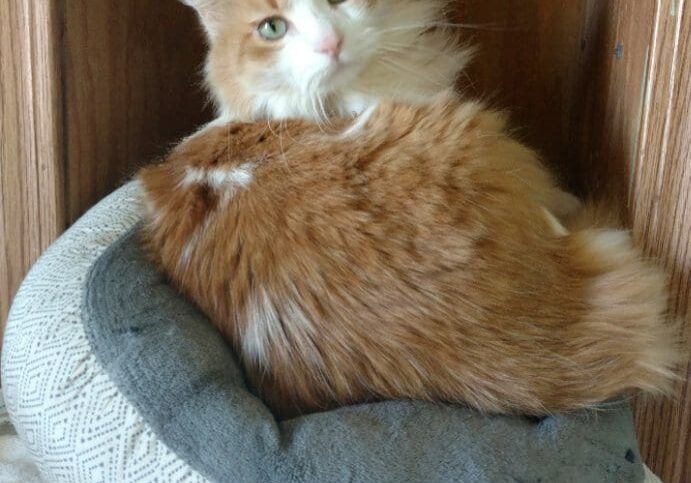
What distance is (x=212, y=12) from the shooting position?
1197 millimetres

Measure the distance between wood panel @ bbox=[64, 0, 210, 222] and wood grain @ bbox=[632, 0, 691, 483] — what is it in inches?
35.8

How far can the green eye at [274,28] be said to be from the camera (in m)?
1.09

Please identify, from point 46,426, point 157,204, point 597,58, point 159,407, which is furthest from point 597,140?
point 46,426

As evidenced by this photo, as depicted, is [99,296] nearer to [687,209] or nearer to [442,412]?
[442,412]

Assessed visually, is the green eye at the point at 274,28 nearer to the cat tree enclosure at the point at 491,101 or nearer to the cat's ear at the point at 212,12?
the cat's ear at the point at 212,12

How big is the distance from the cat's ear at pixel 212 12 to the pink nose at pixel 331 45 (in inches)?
9.0

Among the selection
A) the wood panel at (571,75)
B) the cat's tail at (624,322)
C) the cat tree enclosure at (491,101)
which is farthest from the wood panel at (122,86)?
the cat's tail at (624,322)

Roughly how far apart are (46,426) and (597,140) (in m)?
0.97

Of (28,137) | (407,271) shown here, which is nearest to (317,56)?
(407,271)

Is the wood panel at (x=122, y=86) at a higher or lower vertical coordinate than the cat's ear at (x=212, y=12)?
lower

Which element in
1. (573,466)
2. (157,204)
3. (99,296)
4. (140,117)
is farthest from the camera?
(140,117)

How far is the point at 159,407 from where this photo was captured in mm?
810

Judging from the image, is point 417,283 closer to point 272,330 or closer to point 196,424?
point 272,330

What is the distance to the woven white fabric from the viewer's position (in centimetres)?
80
